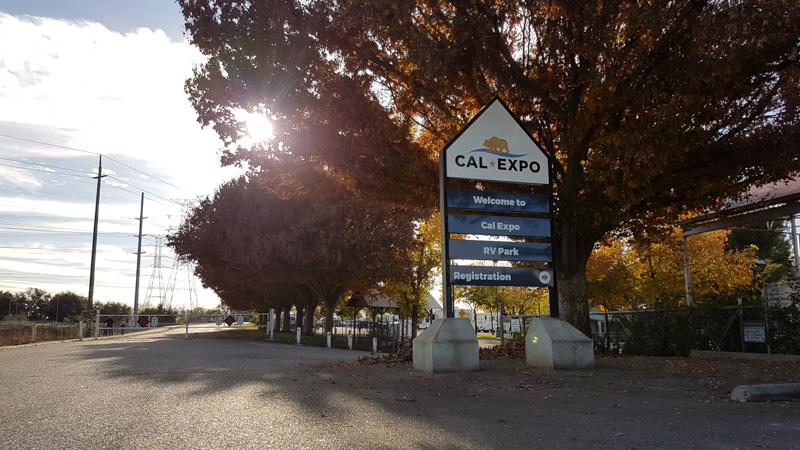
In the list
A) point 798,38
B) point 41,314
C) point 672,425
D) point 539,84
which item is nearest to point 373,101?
point 539,84

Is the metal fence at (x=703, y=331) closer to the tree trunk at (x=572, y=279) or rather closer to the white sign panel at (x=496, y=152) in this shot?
the tree trunk at (x=572, y=279)

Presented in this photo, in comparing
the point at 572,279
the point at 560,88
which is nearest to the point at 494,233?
the point at 572,279

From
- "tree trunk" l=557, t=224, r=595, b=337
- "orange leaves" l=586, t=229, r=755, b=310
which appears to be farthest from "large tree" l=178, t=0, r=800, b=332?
"orange leaves" l=586, t=229, r=755, b=310

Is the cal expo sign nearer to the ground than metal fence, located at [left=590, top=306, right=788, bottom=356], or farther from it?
farther from it

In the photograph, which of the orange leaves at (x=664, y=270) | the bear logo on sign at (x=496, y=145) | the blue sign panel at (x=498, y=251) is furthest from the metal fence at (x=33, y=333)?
the orange leaves at (x=664, y=270)

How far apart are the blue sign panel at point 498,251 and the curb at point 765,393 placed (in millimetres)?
4504

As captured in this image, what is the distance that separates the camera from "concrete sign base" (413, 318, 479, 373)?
31.5 ft

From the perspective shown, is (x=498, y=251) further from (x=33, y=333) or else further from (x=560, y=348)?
(x=33, y=333)

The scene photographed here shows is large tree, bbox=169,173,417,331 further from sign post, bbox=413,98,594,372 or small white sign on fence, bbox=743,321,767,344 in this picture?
small white sign on fence, bbox=743,321,767,344

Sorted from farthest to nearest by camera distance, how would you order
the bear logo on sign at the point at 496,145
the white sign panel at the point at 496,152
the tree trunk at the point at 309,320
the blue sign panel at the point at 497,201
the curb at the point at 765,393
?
1. the tree trunk at the point at 309,320
2. the bear logo on sign at the point at 496,145
3. the white sign panel at the point at 496,152
4. the blue sign panel at the point at 497,201
5. the curb at the point at 765,393

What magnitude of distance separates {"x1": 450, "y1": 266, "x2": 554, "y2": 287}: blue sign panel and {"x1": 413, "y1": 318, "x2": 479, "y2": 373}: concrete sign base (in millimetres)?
869

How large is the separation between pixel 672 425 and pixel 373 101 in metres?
8.60

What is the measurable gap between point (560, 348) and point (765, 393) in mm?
3514

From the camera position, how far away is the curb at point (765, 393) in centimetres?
646
